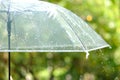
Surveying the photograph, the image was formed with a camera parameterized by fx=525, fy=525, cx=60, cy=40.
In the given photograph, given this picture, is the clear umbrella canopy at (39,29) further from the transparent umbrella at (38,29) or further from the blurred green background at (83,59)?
the blurred green background at (83,59)

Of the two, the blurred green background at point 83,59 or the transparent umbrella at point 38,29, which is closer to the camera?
the transparent umbrella at point 38,29

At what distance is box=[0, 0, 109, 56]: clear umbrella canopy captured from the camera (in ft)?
12.0

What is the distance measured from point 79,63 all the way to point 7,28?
345 centimetres

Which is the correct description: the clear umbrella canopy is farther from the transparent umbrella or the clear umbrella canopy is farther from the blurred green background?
the blurred green background

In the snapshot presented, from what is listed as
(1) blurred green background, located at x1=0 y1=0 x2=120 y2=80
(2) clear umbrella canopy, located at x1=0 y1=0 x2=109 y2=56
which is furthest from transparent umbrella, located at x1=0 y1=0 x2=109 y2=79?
(1) blurred green background, located at x1=0 y1=0 x2=120 y2=80

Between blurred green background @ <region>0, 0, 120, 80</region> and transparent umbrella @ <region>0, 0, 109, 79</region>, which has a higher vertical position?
transparent umbrella @ <region>0, 0, 109, 79</region>

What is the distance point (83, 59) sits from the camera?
7.08 meters

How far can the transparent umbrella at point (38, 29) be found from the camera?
12.0 feet

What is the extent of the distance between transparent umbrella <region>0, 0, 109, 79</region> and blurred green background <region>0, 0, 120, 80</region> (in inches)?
106

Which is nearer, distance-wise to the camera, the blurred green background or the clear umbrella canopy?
the clear umbrella canopy

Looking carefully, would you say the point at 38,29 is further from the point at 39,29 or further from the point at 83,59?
the point at 83,59

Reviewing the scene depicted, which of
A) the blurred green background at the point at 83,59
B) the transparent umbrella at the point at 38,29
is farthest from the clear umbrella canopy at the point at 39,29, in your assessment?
the blurred green background at the point at 83,59

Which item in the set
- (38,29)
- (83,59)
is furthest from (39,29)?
(83,59)

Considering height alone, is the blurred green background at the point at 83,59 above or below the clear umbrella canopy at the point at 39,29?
below
